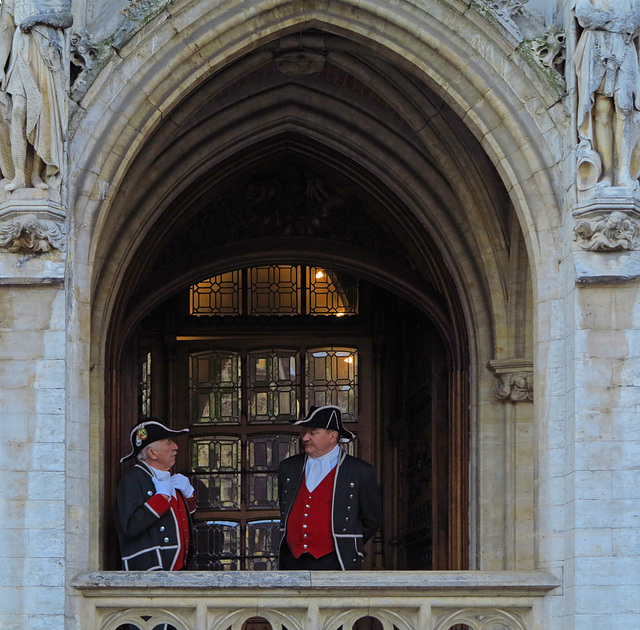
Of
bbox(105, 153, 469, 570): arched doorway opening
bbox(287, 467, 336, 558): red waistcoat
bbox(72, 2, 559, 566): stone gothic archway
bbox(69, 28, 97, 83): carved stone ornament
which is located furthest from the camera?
bbox(105, 153, 469, 570): arched doorway opening

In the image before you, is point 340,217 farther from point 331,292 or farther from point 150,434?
point 150,434

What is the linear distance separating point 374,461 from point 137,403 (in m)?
2.30

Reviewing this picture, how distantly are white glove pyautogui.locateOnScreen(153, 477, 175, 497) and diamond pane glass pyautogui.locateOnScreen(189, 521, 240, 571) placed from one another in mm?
4765

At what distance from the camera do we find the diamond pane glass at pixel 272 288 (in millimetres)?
17328

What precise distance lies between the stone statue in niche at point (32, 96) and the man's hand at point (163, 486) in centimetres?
227

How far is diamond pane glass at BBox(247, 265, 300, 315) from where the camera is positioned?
56.9 feet

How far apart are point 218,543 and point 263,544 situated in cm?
43

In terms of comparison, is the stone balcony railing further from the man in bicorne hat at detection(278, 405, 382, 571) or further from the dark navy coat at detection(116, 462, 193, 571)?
the man in bicorne hat at detection(278, 405, 382, 571)

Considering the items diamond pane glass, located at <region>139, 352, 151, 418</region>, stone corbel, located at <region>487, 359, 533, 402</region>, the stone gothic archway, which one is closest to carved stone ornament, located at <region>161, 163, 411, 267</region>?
the stone gothic archway

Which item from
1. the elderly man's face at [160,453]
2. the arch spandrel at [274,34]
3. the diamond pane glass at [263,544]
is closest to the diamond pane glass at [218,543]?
the diamond pane glass at [263,544]

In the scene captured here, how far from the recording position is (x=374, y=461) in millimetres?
16938

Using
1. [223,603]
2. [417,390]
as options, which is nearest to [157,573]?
[223,603]

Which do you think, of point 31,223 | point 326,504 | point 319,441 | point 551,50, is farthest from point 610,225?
point 31,223

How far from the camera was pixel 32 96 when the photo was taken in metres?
11.0
